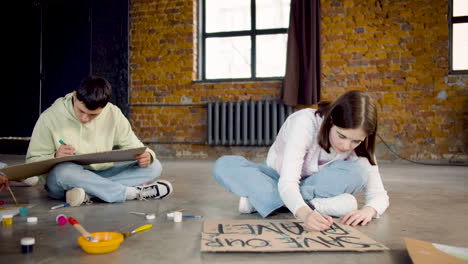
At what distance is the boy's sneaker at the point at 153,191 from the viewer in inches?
83.3

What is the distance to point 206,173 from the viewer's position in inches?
137

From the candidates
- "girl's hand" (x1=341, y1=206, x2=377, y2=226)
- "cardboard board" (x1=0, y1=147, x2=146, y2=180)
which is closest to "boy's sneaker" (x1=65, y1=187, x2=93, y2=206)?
"cardboard board" (x1=0, y1=147, x2=146, y2=180)

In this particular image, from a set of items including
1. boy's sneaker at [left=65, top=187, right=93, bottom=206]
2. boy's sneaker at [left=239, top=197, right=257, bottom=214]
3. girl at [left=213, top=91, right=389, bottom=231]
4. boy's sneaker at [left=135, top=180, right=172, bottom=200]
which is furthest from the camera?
boy's sneaker at [left=135, top=180, right=172, bottom=200]

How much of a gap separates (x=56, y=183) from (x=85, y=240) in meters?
0.87

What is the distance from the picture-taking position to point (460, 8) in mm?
4496

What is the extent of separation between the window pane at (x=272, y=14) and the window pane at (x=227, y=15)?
16cm

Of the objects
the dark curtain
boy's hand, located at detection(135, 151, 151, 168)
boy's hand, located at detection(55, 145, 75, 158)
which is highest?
the dark curtain

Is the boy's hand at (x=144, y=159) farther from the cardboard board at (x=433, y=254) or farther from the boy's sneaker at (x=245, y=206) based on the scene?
the cardboard board at (x=433, y=254)

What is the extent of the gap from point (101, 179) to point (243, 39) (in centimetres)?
358

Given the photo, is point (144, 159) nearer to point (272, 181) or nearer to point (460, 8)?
point (272, 181)

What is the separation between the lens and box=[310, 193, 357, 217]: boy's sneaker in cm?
164

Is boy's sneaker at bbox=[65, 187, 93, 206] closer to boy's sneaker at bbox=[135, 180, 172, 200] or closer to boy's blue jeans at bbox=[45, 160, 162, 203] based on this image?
boy's blue jeans at bbox=[45, 160, 162, 203]

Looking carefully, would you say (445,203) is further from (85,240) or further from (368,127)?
(85,240)

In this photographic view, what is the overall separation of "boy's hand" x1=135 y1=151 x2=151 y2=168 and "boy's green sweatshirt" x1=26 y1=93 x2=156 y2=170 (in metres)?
0.19
